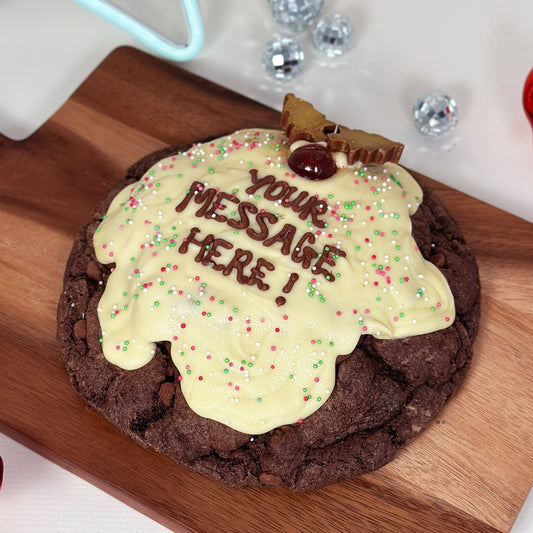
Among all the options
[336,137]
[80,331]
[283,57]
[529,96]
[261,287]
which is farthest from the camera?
[283,57]

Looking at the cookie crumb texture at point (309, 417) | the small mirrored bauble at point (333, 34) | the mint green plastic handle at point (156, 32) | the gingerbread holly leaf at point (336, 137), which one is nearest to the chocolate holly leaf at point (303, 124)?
the gingerbread holly leaf at point (336, 137)

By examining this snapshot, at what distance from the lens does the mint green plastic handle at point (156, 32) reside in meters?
2.82

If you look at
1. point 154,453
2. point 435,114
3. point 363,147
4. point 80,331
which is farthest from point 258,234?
point 435,114

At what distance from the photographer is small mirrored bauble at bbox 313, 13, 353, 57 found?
3.12m

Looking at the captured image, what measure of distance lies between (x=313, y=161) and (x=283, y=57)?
0.89 m

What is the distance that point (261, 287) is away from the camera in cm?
219

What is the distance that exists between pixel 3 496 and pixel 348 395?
1.21 metres

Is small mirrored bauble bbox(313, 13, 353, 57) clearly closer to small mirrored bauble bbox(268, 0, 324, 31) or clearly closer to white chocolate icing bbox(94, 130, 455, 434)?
small mirrored bauble bbox(268, 0, 324, 31)

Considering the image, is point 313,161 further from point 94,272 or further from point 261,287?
point 94,272

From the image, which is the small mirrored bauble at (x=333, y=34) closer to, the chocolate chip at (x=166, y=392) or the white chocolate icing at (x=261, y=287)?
the white chocolate icing at (x=261, y=287)

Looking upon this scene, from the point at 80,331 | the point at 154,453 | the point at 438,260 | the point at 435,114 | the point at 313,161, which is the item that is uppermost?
the point at 313,161

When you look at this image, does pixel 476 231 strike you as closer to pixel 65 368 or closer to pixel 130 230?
pixel 130 230

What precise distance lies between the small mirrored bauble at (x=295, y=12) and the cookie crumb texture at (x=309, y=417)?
4.93ft

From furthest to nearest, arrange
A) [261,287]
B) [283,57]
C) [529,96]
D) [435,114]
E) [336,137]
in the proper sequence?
[283,57] → [435,114] → [529,96] → [336,137] → [261,287]
